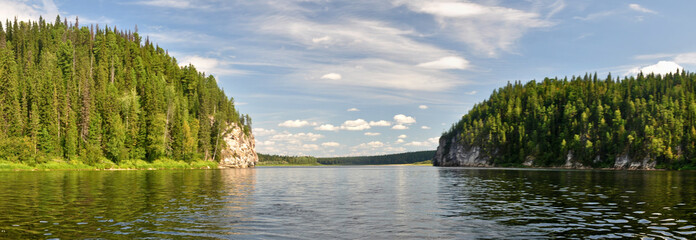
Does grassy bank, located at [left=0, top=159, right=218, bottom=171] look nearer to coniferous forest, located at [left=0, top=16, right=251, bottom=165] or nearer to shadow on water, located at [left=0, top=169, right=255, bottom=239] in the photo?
coniferous forest, located at [left=0, top=16, right=251, bottom=165]

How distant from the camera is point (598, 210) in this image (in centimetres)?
3128

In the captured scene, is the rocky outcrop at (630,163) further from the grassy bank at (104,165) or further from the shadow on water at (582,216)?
the grassy bank at (104,165)

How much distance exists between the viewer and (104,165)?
404 ft

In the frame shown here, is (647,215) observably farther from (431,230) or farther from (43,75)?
(43,75)

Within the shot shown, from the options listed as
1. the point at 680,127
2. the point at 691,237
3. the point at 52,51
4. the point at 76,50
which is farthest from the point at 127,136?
the point at 680,127

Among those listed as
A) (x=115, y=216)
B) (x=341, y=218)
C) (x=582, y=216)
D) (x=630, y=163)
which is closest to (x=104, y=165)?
(x=115, y=216)

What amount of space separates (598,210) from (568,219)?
6337 mm

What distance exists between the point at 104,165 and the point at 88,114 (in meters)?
20.0

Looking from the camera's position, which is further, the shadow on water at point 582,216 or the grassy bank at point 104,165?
the grassy bank at point 104,165

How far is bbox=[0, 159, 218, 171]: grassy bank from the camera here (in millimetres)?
105188

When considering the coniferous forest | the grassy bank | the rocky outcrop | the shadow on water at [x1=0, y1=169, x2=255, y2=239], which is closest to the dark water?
the shadow on water at [x1=0, y1=169, x2=255, y2=239]

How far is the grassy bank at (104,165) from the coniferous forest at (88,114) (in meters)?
2.08

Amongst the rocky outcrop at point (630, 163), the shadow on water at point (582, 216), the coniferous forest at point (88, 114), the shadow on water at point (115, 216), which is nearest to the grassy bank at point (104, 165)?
the coniferous forest at point (88, 114)

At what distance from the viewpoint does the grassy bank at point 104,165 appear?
105m
